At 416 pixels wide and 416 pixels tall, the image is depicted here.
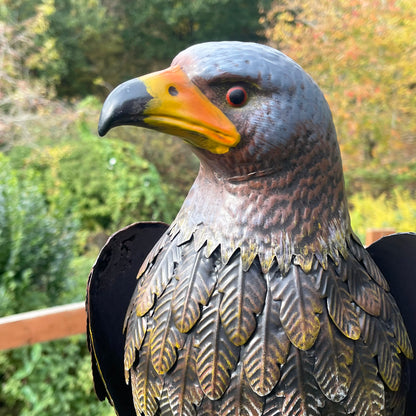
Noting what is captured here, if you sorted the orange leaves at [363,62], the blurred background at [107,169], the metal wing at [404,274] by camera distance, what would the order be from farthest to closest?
the orange leaves at [363,62]
the blurred background at [107,169]
the metal wing at [404,274]

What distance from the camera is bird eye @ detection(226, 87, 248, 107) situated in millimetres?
664

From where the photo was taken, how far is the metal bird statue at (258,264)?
0.67 meters

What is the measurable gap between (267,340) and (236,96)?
0.38 m

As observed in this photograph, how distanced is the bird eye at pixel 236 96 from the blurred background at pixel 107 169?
1.86 m

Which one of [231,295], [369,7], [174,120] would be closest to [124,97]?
[174,120]

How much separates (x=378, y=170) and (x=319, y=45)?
200 centimetres

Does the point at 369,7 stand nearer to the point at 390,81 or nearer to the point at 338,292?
the point at 390,81

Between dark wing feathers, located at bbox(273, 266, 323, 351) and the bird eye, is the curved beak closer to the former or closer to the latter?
the bird eye

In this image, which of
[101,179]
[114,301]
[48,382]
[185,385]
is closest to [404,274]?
[185,385]

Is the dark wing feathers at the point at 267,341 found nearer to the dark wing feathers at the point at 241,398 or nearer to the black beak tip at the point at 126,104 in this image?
the dark wing feathers at the point at 241,398

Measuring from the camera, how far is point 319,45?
509 centimetres

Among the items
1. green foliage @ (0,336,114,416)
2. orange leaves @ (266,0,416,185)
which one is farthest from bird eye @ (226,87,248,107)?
orange leaves @ (266,0,416,185)

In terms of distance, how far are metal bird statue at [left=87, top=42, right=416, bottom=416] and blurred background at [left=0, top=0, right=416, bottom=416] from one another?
5.43ft

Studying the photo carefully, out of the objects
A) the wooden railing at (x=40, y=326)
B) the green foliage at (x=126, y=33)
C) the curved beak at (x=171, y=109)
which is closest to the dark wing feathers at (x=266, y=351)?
the curved beak at (x=171, y=109)
